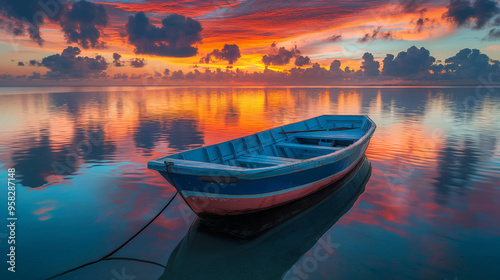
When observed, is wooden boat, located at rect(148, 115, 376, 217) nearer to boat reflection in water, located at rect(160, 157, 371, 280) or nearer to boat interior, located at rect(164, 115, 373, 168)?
boat interior, located at rect(164, 115, 373, 168)

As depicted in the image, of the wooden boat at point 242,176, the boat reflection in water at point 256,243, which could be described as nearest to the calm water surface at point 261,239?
the boat reflection in water at point 256,243

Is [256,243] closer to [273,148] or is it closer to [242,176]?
[242,176]

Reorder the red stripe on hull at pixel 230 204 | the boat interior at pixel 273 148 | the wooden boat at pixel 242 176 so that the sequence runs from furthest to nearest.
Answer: the boat interior at pixel 273 148, the red stripe on hull at pixel 230 204, the wooden boat at pixel 242 176

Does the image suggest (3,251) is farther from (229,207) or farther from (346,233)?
(346,233)

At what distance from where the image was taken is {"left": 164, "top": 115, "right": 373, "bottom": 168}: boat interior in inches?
322

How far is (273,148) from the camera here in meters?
10.8

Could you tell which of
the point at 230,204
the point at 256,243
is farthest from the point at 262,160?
the point at 256,243

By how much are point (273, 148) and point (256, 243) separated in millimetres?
4836

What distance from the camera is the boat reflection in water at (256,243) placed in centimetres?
562

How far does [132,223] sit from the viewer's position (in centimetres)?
728

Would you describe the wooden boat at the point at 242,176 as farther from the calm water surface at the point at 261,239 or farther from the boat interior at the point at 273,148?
the calm water surface at the point at 261,239

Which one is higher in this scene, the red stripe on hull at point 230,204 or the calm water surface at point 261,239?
the red stripe on hull at point 230,204

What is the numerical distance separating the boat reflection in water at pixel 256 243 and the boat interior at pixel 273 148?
152 cm

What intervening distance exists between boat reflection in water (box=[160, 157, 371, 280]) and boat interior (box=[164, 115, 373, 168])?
152 centimetres
